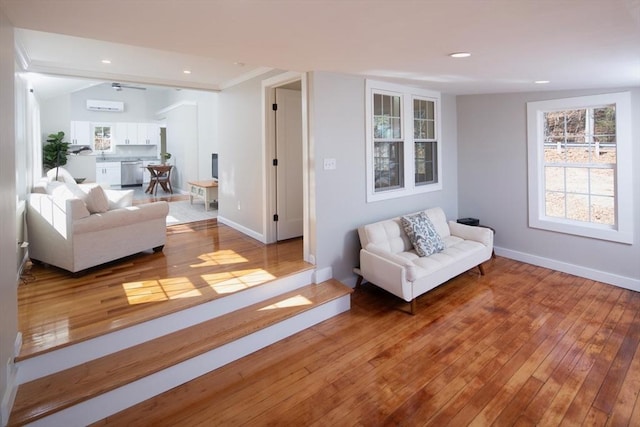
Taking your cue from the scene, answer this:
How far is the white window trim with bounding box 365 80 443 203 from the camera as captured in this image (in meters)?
3.97

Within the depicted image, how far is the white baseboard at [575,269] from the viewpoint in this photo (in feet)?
12.9

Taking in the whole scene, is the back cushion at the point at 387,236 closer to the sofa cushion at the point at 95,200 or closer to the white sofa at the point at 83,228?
the white sofa at the point at 83,228

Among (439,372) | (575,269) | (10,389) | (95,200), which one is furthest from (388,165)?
(10,389)

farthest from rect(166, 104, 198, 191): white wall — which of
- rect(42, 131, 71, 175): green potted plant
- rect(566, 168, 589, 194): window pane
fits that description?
rect(566, 168, 589, 194): window pane

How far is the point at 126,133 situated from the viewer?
1100 centimetres

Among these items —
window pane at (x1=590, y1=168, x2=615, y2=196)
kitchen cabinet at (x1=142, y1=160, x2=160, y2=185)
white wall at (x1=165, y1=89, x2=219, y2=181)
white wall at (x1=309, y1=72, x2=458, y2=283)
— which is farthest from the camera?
kitchen cabinet at (x1=142, y1=160, x2=160, y2=185)

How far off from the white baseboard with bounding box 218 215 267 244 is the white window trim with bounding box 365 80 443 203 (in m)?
1.66

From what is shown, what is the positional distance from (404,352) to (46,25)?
3.28 metres

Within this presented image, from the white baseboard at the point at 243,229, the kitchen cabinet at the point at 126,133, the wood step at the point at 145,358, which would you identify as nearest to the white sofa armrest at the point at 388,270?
the wood step at the point at 145,358

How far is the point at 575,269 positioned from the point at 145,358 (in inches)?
189

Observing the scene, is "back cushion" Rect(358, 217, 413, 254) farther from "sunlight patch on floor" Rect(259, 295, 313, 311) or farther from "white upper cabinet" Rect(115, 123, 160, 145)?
"white upper cabinet" Rect(115, 123, 160, 145)

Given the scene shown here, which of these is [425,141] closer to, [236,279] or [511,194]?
[511,194]

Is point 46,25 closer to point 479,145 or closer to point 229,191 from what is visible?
point 229,191

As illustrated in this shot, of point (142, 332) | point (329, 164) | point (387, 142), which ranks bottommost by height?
point (142, 332)
